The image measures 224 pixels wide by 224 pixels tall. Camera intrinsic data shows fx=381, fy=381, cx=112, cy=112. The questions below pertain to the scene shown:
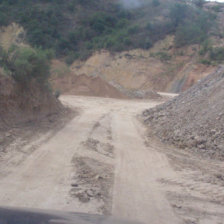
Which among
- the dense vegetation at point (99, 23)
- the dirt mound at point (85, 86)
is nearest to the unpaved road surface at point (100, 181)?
the dirt mound at point (85, 86)

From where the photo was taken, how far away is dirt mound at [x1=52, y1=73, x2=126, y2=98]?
31984 millimetres

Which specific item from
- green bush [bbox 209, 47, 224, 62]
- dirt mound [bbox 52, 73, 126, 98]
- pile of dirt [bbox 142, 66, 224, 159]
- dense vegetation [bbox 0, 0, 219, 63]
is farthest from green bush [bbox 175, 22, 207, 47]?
pile of dirt [bbox 142, 66, 224, 159]

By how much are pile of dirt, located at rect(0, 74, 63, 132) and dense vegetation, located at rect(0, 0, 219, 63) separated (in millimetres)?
33414

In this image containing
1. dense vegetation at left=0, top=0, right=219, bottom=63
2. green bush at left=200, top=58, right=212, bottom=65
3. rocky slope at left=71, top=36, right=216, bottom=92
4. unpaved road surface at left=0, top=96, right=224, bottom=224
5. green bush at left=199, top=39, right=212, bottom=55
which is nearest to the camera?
unpaved road surface at left=0, top=96, right=224, bottom=224

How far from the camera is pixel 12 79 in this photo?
506 inches

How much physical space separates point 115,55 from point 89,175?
41.2 m

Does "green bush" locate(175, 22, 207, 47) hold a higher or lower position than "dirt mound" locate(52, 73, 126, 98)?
higher

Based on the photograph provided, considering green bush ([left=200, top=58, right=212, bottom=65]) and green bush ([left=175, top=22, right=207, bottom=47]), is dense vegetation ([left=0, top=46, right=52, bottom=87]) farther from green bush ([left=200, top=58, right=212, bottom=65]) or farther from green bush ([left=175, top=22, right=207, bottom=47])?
green bush ([left=175, top=22, right=207, bottom=47])

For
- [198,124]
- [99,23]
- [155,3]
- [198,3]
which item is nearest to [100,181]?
[198,124]

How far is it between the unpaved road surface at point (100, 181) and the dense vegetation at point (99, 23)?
1546 inches

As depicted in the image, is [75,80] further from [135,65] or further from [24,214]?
[24,214]

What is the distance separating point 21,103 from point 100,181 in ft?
23.4

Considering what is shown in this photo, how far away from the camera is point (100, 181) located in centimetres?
695

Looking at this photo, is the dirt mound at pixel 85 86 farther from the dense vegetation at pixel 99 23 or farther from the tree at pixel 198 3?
the tree at pixel 198 3
